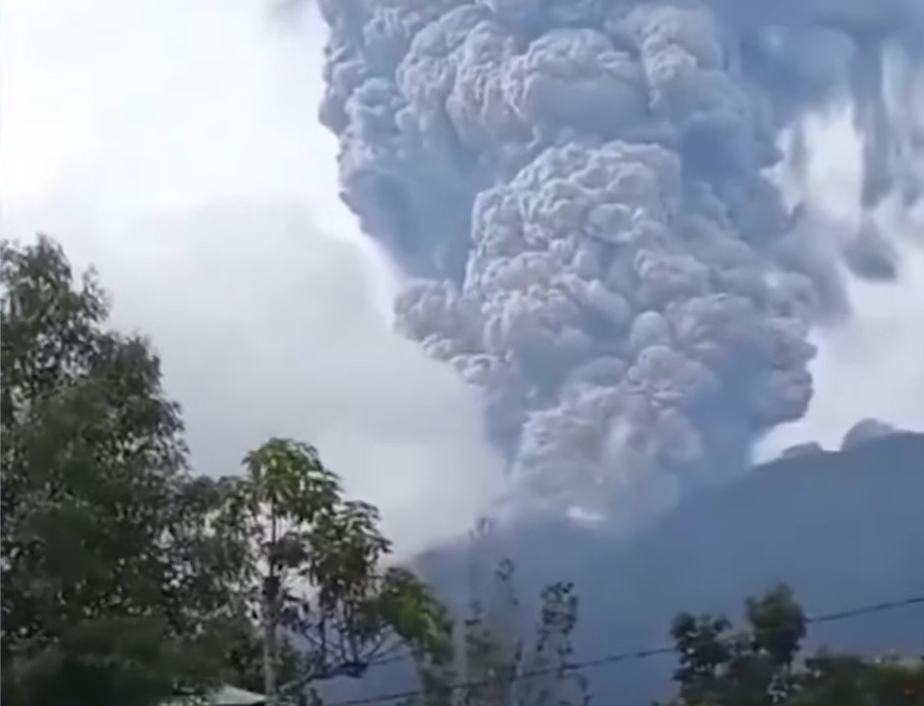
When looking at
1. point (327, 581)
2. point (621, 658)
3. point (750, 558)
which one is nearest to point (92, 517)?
point (327, 581)

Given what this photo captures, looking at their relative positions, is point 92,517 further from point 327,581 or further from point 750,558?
point 750,558

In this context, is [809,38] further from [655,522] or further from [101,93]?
[101,93]

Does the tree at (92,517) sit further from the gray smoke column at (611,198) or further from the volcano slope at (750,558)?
the gray smoke column at (611,198)

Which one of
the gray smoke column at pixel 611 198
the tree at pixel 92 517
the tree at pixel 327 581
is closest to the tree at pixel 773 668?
the gray smoke column at pixel 611 198

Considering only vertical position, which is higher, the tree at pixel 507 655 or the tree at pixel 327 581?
the tree at pixel 327 581

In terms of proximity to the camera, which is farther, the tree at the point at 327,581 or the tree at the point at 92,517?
the tree at the point at 327,581

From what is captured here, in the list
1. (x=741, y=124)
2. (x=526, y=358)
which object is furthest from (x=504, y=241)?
(x=741, y=124)

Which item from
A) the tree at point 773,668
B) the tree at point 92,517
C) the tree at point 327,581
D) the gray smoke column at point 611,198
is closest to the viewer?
the tree at point 92,517

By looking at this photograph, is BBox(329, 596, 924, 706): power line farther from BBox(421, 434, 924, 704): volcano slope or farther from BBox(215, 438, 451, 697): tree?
BBox(215, 438, 451, 697): tree
